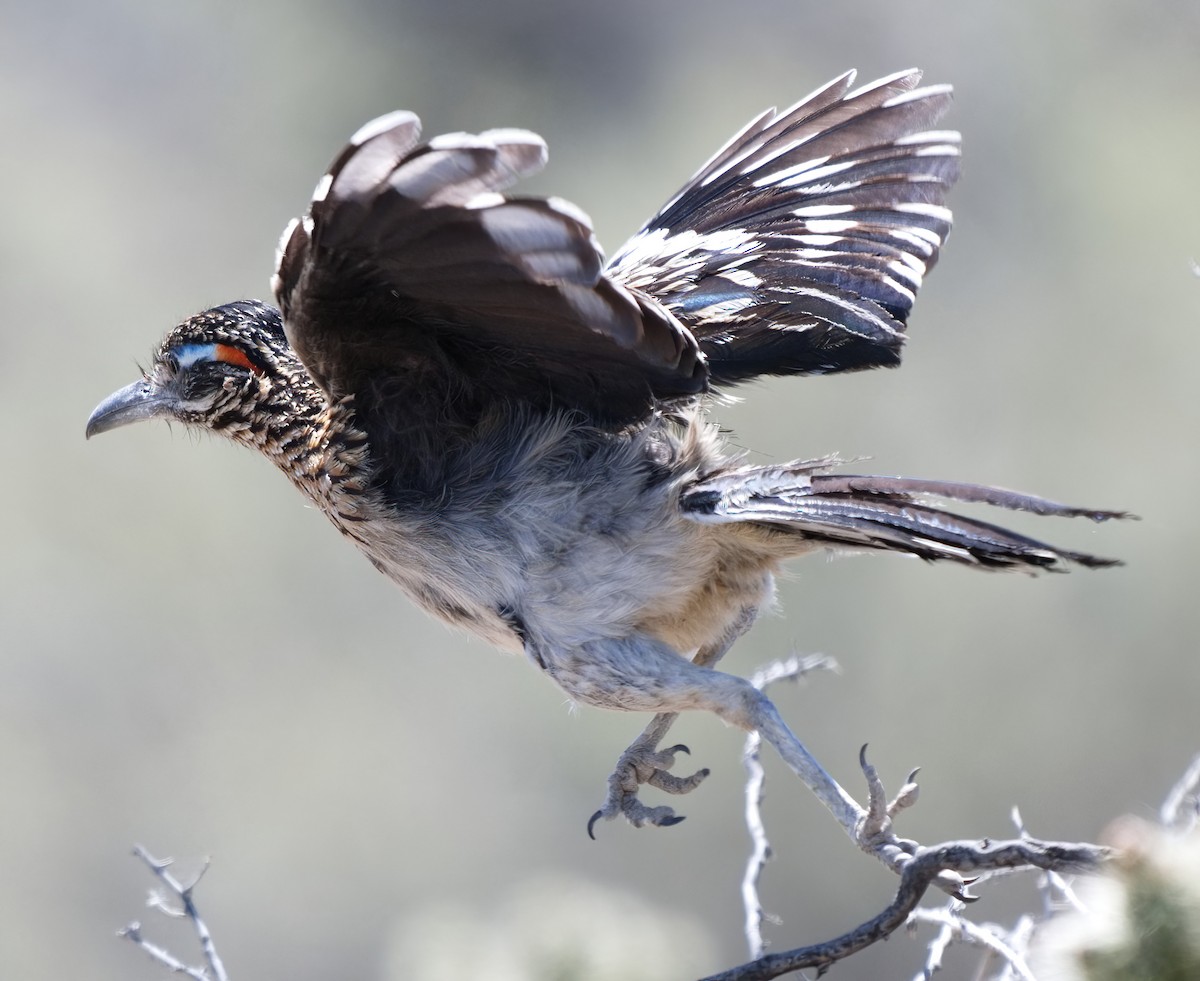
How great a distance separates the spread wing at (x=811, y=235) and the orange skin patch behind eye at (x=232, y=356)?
102 centimetres

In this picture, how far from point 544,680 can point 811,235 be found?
931cm

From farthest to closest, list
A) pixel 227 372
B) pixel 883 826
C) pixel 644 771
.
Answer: pixel 644 771
pixel 227 372
pixel 883 826

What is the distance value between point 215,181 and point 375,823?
9.53 meters

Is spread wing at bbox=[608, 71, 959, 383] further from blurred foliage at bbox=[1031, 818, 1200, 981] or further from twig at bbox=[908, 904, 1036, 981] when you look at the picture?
blurred foliage at bbox=[1031, 818, 1200, 981]

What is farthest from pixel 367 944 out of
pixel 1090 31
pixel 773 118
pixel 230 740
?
pixel 1090 31

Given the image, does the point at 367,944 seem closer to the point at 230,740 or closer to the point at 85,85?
the point at 230,740

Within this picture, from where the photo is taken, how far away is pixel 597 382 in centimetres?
360

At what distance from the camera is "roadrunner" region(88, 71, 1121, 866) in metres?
2.94

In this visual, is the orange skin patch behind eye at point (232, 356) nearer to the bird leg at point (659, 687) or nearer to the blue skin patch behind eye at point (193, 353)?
the blue skin patch behind eye at point (193, 353)

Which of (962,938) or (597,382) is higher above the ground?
(597,382)

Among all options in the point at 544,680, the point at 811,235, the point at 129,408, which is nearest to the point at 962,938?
the point at 811,235

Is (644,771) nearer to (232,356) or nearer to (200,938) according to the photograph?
(200,938)

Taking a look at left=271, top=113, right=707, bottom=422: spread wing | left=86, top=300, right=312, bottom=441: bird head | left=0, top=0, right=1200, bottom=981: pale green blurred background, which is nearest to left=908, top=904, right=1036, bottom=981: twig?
left=271, top=113, right=707, bottom=422: spread wing

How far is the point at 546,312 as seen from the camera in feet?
10.2
